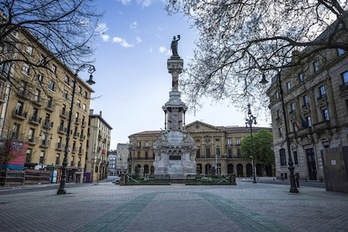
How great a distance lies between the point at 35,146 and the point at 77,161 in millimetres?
11943

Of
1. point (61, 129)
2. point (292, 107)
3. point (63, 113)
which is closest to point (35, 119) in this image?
point (61, 129)

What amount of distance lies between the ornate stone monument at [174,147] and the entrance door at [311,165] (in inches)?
661

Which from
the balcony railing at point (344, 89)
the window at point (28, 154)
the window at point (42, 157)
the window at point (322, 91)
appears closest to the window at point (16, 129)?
the window at point (28, 154)

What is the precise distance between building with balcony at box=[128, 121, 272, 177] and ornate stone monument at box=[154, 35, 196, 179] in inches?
1812

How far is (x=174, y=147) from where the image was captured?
27406 millimetres

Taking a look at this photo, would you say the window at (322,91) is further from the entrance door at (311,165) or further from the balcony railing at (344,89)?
the entrance door at (311,165)

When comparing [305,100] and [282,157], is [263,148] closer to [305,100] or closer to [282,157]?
[282,157]

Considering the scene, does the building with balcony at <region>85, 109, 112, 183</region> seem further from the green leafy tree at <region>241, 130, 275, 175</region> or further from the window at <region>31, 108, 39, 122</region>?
the green leafy tree at <region>241, 130, 275, 175</region>

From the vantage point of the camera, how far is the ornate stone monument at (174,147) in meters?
26.9

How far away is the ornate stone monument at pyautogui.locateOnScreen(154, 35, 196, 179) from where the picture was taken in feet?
88.4

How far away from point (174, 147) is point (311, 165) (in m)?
19.6

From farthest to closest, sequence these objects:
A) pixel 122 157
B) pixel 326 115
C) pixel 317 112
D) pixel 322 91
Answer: pixel 122 157 → pixel 317 112 → pixel 322 91 → pixel 326 115

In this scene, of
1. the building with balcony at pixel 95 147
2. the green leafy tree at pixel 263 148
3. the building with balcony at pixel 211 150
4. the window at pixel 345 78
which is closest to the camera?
the window at pixel 345 78

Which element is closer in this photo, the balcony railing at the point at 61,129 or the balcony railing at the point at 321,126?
the balcony railing at the point at 321,126
